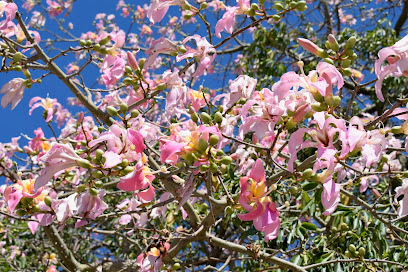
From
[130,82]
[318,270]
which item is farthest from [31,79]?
[318,270]

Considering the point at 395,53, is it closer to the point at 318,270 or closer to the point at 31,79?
the point at 318,270

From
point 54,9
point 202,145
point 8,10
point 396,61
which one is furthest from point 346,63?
point 54,9

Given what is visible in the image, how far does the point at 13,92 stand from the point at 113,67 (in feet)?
1.29

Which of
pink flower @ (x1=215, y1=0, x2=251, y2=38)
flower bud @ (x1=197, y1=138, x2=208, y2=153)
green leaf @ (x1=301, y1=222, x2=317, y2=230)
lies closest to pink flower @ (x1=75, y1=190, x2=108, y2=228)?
flower bud @ (x1=197, y1=138, x2=208, y2=153)

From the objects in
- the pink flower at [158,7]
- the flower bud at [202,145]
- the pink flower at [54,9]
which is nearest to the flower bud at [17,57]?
the pink flower at [158,7]

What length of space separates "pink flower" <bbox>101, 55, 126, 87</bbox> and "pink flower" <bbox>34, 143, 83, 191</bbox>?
63 cm

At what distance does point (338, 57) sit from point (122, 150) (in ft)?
2.10

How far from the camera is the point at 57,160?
93 centimetres

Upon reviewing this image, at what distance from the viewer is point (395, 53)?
0.95 m

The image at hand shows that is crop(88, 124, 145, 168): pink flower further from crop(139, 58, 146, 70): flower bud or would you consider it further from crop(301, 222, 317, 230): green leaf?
crop(301, 222, 317, 230): green leaf

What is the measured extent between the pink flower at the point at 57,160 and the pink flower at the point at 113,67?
63cm

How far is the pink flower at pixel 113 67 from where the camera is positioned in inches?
59.8

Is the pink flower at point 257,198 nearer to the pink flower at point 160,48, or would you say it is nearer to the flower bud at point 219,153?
the flower bud at point 219,153

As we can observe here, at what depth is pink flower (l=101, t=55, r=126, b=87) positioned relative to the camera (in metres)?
1.52
